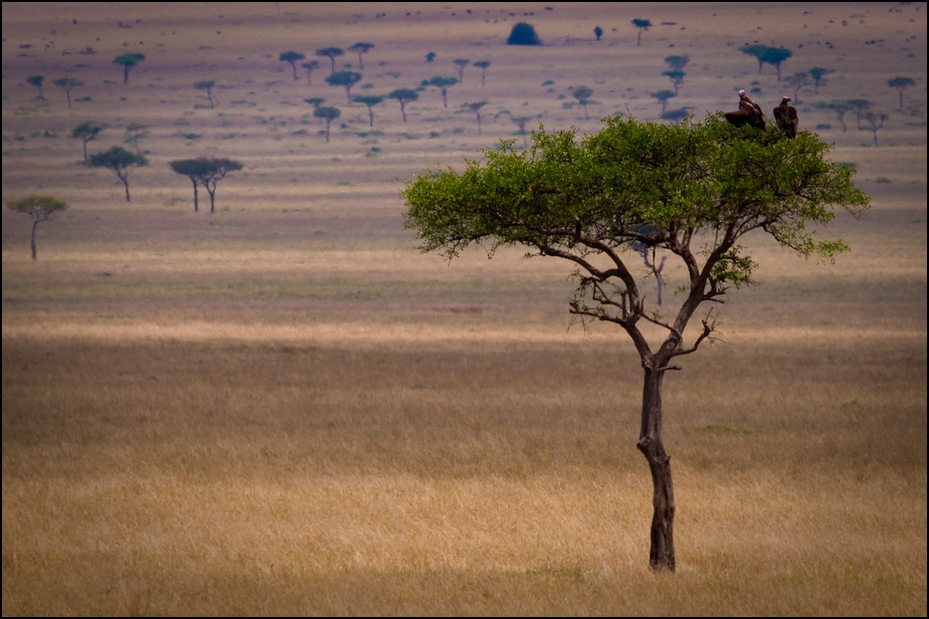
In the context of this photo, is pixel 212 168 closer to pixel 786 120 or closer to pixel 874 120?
pixel 874 120

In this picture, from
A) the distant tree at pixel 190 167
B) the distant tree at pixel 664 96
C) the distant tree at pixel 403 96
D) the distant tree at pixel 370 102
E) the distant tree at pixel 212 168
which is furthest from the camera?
the distant tree at pixel 403 96

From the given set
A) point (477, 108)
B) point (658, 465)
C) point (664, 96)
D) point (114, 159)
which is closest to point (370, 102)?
point (477, 108)

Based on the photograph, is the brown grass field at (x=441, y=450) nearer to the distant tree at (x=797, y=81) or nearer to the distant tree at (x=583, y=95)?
the distant tree at (x=583, y=95)

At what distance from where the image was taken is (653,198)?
14.8 m

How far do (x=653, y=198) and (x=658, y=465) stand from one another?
4.10m

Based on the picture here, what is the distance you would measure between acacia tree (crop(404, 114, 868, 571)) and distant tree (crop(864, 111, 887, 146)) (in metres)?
137

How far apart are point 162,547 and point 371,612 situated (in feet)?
19.6

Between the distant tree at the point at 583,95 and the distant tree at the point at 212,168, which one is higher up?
the distant tree at the point at 583,95

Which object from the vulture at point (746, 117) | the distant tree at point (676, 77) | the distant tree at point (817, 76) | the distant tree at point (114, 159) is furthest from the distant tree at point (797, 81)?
the vulture at point (746, 117)

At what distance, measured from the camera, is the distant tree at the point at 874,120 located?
144 metres

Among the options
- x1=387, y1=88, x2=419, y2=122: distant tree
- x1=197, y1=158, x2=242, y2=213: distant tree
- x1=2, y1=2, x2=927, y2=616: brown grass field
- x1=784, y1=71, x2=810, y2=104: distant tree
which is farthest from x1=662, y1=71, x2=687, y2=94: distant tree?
x1=2, y1=2, x2=927, y2=616: brown grass field

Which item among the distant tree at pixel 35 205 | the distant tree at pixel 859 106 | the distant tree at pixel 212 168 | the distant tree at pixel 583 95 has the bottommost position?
the distant tree at pixel 35 205

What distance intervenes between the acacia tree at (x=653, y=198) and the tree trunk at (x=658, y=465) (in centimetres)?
2

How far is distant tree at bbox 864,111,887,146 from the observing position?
5679 inches
